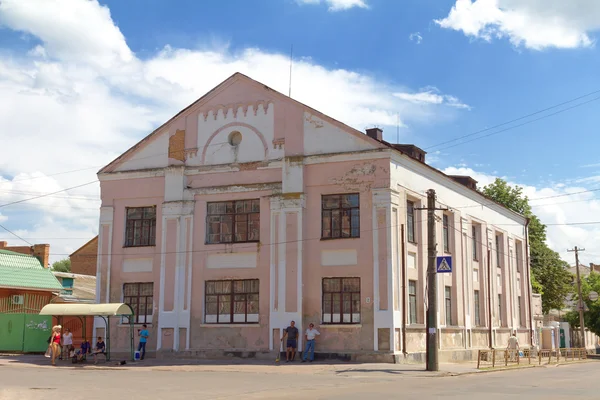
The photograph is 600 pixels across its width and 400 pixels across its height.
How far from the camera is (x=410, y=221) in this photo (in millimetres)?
29781

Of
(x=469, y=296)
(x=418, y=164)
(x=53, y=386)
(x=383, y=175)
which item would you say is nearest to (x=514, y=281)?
(x=469, y=296)

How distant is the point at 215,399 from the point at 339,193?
15.3 m

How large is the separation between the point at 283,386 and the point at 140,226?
16.6m

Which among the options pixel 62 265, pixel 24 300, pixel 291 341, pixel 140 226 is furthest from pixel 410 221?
pixel 62 265

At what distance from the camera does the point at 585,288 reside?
6216cm

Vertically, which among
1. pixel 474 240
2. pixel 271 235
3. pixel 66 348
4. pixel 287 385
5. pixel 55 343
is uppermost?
pixel 474 240

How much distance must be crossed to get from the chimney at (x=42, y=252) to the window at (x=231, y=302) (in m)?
15.0

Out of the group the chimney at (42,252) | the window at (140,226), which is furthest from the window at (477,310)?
the chimney at (42,252)

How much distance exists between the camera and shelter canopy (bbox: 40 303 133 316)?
26.9 meters

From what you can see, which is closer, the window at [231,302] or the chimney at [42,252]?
the window at [231,302]

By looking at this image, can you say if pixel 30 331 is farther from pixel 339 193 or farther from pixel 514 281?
pixel 514 281

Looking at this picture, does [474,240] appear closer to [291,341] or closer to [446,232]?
[446,232]

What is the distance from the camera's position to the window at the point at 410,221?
29.3 meters

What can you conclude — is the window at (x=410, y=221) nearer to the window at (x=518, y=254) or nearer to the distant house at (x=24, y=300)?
the window at (x=518, y=254)
